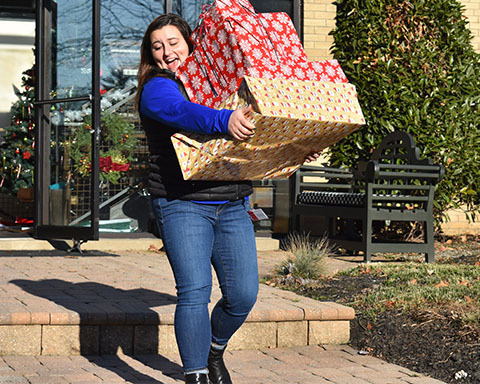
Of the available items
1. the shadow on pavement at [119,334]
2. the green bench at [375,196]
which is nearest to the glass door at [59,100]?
the green bench at [375,196]

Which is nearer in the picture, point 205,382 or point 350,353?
point 205,382

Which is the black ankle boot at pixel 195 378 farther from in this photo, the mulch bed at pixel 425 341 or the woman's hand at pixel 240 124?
the mulch bed at pixel 425 341

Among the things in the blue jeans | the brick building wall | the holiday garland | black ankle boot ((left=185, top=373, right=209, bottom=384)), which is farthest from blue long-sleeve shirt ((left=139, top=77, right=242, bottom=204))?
the holiday garland

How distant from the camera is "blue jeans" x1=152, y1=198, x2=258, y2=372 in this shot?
3.60 m

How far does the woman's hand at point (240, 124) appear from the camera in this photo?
3.21 meters

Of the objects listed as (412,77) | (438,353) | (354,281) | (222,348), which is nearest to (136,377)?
(222,348)

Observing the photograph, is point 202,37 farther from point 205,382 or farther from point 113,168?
point 113,168

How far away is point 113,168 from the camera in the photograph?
941 centimetres

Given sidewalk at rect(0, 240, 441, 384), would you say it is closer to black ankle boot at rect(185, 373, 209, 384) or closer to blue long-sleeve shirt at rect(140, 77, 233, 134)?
black ankle boot at rect(185, 373, 209, 384)

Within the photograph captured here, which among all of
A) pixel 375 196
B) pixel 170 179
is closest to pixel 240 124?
pixel 170 179

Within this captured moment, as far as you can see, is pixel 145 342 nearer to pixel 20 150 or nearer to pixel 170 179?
pixel 170 179

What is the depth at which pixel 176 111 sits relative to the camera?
134 inches

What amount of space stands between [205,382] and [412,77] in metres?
6.30

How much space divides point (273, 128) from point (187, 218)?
1.96 ft
